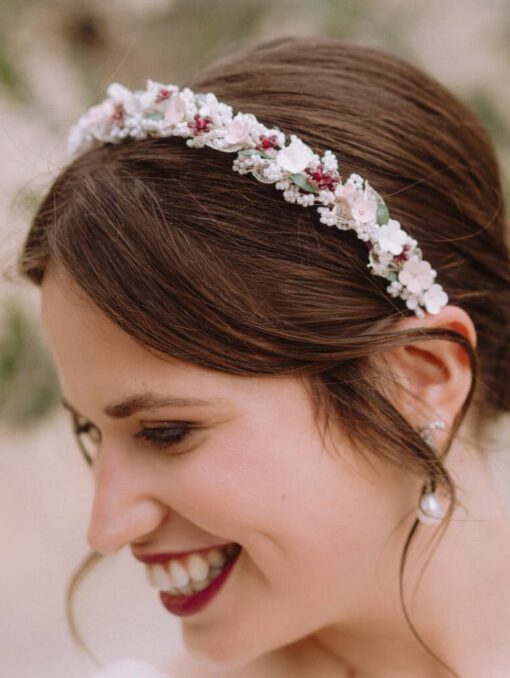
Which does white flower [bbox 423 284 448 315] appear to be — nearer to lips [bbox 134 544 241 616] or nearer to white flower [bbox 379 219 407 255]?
white flower [bbox 379 219 407 255]

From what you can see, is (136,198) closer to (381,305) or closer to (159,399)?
(159,399)

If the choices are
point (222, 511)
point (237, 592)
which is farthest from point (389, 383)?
point (237, 592)

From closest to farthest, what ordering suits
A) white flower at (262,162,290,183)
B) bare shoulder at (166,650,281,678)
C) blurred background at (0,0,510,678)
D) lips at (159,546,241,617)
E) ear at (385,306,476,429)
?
white flower at (262,162,290,183), ear at (385,306,476,429), lips at (159,546,241,617), bare shoulder at (166,650,281,678), blurred background at (0,0,510,678)

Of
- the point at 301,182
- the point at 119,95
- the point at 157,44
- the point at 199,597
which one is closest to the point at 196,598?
the point at 199,597

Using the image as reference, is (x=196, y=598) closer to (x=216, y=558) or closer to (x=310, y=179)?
(x=216, y=558)

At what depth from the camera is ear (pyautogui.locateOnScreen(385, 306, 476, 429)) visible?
61.1 inches

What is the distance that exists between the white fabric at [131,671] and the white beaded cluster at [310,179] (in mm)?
1052

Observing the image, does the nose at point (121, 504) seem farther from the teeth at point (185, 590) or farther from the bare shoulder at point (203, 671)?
the bare shoulder at point (203, 671)

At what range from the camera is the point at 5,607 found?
11.0 ft

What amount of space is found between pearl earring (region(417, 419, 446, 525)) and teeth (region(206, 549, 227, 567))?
13.4 inches

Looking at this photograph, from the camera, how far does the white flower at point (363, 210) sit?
4.83 feet

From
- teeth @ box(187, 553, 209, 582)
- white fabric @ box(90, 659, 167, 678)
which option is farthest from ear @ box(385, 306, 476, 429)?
white fabric @ box(90, 659, 167, 678)

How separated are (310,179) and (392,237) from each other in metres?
0.15

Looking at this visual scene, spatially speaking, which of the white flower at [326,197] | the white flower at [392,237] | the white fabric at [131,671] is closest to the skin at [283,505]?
the white flower at [392,237]
